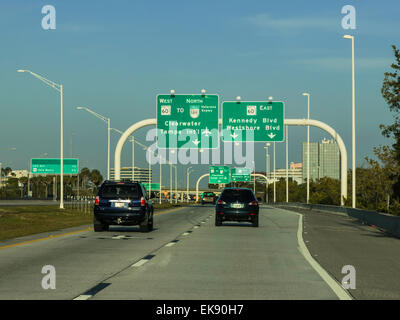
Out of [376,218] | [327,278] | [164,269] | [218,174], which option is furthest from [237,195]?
[218,174]

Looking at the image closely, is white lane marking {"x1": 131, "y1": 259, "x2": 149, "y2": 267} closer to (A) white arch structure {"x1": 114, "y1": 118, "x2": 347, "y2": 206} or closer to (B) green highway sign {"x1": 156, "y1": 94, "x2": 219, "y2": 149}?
(A) white arch structure {"x1": 114, "y1": 118, "x2": 347, "y2": 206}

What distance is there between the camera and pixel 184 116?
51250mm

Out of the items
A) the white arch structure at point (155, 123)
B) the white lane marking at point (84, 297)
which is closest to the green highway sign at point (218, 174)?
the white arch structure at point (155, 123)

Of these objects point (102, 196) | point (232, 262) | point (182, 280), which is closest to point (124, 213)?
point (102, 196)

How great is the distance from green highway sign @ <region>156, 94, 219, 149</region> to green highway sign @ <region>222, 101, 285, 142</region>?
3.34ft

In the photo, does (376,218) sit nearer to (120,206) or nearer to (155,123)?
(120,206)

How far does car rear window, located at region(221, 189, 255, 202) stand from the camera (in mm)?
31094

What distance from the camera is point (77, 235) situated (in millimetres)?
24578

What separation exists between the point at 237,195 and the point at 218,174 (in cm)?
8719

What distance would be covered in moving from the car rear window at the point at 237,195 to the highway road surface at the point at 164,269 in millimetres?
8104

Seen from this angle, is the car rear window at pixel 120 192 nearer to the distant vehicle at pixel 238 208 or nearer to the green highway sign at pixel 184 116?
the distant vehicle at pixel 238 208

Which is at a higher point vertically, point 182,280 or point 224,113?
point 224,113
